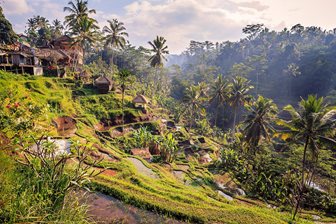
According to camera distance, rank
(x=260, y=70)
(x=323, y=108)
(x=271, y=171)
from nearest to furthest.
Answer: (x=323, y=108), (x=271, y=171), (x=260, y=70)

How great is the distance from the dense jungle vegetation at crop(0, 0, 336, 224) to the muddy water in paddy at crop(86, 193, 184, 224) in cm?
44

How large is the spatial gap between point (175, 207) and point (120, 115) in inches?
1163

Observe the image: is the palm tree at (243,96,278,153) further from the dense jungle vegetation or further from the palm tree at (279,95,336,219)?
the palm tree at (279,95,336,219)

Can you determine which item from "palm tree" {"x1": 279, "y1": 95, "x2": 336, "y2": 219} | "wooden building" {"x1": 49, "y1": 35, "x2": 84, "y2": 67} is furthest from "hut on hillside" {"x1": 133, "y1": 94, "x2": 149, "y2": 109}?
"palm tree" {"x1": 279, "y1": 95, "x2": 336, "y2": 219}

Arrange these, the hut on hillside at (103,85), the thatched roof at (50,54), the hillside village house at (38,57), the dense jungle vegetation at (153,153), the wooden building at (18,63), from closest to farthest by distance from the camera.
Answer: the dense jungle vegetation at (153,153) < the wooden building at (18,63) < the hillside village house at (38,57) < the thatched roof at (50,54) < the hut on hillside at (103,85)

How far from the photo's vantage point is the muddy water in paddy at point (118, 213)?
11.9 m

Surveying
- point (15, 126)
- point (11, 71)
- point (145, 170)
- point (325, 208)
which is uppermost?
point (11, 71)

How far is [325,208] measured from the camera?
23219 mm

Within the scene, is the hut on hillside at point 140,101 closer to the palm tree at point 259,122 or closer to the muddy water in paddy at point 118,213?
the palm tree at point 259,122

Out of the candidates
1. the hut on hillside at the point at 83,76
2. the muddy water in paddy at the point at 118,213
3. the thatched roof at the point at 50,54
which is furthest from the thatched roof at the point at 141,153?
the thatched roof at the point at 50,54

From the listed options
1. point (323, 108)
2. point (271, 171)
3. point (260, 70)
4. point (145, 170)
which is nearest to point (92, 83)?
point (145, 170)

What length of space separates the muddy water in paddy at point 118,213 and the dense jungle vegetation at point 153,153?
437 mm

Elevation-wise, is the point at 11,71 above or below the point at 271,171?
above

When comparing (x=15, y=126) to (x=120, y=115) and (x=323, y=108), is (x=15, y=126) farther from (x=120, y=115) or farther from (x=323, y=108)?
(x=120, y=115)
